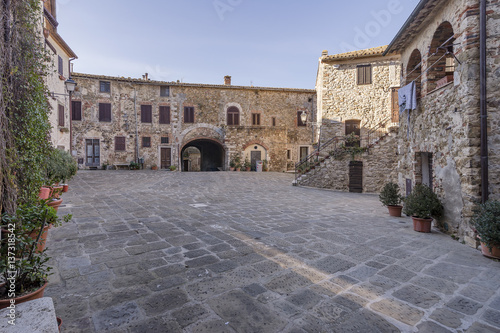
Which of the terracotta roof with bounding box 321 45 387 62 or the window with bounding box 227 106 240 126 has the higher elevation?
the terracotta roof with bounding box 321 45 387 62

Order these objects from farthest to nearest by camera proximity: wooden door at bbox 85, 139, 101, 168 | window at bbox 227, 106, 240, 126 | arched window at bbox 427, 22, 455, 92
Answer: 1. window at bbox 227, 106, 240, 126
2. wooden door at bbox 85, 139, 101, 168
3. arched window at bbox 427, 22, 455, 92

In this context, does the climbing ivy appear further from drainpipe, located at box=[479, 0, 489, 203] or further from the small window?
the small window

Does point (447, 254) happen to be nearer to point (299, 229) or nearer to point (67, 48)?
point (299, 229)

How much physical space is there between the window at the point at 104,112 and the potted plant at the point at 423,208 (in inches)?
844

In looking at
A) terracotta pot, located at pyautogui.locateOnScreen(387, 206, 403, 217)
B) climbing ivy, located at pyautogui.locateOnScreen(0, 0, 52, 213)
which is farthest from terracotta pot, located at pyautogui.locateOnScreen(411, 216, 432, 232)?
climbing ivy, located at pyautogui.locateOnScreen(0, 0, 52, 213)

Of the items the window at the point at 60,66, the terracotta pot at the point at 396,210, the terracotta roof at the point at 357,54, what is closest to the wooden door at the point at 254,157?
the terracotta roof at the point at 357,54

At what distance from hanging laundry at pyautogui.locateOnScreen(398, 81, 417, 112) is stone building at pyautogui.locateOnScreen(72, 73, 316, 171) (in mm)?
15273

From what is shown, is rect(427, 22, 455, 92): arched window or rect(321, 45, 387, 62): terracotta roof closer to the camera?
rect(427, 22, 455, 92): arched window

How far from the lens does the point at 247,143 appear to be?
22906 mm

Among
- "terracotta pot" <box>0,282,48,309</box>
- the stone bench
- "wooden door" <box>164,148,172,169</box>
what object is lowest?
"terracotta pot" <box>0,282,48,309</box>

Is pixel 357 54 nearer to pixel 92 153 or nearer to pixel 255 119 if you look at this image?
pixel 255 119

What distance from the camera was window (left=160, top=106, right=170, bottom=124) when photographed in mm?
22328

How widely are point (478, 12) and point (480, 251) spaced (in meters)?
4.20

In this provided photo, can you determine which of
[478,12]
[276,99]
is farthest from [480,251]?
[276,99]
